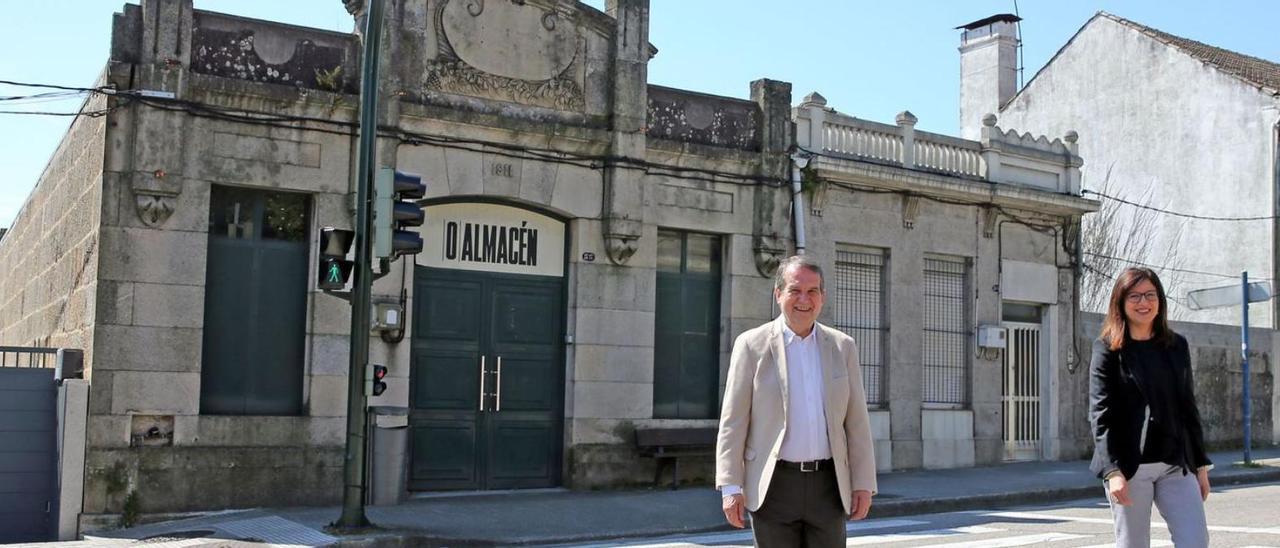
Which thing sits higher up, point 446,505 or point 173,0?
point 173,0

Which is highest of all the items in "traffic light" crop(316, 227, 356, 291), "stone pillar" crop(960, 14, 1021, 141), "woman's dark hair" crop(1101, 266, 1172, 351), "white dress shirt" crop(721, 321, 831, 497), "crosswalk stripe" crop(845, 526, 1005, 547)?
"stone pillar" crop(960, 14, 1021, 141)

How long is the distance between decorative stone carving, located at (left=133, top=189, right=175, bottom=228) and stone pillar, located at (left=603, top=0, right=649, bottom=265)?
5.17 m

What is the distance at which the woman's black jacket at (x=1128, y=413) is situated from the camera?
20.7 ft

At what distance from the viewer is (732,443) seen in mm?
5598

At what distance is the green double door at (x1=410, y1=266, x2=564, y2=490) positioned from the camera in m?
15.5

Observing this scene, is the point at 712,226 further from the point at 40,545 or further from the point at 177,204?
the point at 40,545

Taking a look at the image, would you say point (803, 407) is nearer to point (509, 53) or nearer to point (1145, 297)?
point (1145, 297)

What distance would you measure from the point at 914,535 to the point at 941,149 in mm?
8846

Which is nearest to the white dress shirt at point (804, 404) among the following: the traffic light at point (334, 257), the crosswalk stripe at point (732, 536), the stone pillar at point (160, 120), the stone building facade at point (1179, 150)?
the crosswalk stripe at point (732, 536)

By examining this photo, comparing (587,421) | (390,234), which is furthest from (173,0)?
(587,421)

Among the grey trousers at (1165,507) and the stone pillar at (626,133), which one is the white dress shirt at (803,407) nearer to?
the grey trousers at (1165,507)

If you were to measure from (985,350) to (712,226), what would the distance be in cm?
542

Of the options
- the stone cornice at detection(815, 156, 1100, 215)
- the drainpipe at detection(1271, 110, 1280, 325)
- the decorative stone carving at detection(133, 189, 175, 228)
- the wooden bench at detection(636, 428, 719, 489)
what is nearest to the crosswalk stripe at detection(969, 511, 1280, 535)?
the wooden bench at detection(636, 428, 719, 489)

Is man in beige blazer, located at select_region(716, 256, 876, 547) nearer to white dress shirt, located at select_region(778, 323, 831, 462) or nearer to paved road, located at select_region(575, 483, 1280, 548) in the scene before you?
white dress shirt, located at select_region(778, 323, 831, 462)
